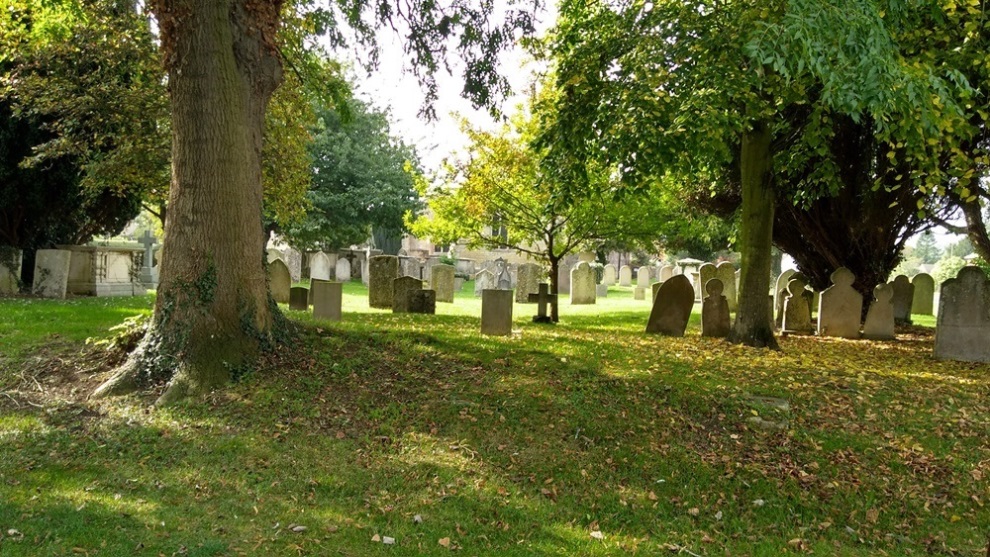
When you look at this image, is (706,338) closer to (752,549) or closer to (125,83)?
(752,549)

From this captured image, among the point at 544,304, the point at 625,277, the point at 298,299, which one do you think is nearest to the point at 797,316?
the point at 544,304

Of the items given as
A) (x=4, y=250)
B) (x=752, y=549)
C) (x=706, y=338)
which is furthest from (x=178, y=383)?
(x=4, y=250)

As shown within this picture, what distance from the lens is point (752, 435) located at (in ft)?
21.2

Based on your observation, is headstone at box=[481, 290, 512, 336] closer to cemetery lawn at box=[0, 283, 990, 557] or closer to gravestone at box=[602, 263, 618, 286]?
cemetery lawn at box=[0, 283, 990, 557]

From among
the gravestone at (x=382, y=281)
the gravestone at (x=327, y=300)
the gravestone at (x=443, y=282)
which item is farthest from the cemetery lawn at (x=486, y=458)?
the gravestone at (x=443, y=282)

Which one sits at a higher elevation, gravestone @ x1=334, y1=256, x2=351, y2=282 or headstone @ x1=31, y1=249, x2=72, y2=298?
gravestone @ x1=334, y1=256, x2=351, y2=282

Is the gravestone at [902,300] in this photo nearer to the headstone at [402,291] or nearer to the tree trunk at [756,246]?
the tree trunk at [756,246]

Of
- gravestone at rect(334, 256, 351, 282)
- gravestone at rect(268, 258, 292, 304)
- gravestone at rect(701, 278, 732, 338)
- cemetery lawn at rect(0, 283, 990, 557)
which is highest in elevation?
gravestone at rect(334, 256, 351, 282)

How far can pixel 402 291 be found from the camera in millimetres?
15516

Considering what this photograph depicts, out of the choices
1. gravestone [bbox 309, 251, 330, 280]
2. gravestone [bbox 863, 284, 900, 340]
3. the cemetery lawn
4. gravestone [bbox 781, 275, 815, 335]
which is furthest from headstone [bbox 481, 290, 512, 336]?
gravestone [bbox 309, 251, 330, 280]

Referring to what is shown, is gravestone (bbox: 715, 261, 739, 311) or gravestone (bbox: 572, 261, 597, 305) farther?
gravestone (bbox: 572, 261, 597, 305)

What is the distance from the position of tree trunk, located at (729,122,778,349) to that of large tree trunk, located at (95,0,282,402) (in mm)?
7791

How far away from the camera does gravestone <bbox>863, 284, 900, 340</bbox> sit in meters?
12.9

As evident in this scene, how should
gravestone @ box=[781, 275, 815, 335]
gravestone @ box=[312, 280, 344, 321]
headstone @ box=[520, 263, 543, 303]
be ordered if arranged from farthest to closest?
headstone @ box=[520, 263, 543, 303]
gravestone @ box=[781, 275, 815, 335]
gravestone @ box=[312, 280, 344, 321]
